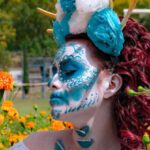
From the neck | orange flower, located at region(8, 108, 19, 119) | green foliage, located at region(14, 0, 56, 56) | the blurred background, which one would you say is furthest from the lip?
green foliage, located at region(14, 0, 56, 56)

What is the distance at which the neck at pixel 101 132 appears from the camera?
2.07 meters

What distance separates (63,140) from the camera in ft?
7.03

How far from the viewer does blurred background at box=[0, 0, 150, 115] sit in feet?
70.6

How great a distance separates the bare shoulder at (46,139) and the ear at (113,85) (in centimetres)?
21

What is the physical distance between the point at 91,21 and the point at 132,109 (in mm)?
325

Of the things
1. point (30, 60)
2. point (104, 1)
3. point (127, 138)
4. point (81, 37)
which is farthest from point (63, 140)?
point (30, 60)

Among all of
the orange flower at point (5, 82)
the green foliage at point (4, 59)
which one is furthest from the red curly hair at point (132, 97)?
the green foliage at point (4, 59)

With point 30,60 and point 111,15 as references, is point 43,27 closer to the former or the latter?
point 30,60

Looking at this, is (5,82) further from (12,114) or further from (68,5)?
(68,5)

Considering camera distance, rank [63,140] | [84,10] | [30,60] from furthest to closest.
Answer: [30,60]
[63,140]
[84,10]

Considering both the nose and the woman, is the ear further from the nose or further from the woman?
the nose

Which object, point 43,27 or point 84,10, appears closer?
point 84,10

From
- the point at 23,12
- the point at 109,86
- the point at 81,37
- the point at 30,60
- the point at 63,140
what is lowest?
the point at 30,60

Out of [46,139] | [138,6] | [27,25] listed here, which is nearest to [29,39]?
[27,25]
